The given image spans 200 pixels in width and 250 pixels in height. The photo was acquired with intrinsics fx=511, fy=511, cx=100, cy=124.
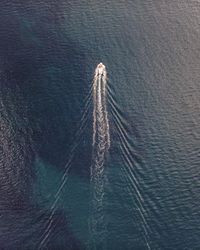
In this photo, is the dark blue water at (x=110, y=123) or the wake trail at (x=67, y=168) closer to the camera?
the wake trail at (x=67, y=168)

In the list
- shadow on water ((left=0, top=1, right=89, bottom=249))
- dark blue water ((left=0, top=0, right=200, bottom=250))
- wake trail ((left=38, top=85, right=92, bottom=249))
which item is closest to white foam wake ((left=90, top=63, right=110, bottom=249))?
dark blue water ((left=0, top=0, right=200, bottom=250))

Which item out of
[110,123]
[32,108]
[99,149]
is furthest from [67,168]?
[32,108]

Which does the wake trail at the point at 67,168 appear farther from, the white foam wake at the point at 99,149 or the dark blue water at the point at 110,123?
the white foam wake at the point at 99,149

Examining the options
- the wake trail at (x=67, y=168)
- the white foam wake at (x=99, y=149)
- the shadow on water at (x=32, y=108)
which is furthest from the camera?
the shadow on water at (x=32, y=108)

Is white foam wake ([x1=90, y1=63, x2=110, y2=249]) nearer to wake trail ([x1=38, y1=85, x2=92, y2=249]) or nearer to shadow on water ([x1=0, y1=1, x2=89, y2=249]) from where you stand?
wake trail ([x1=38, y1=85, x2=92, y2=249])

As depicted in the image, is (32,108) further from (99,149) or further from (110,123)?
(99,149)

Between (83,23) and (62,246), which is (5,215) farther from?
(83,23)

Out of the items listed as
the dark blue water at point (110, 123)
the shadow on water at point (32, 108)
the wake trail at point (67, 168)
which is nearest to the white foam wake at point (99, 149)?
the dark blue water at point (110, 123)
